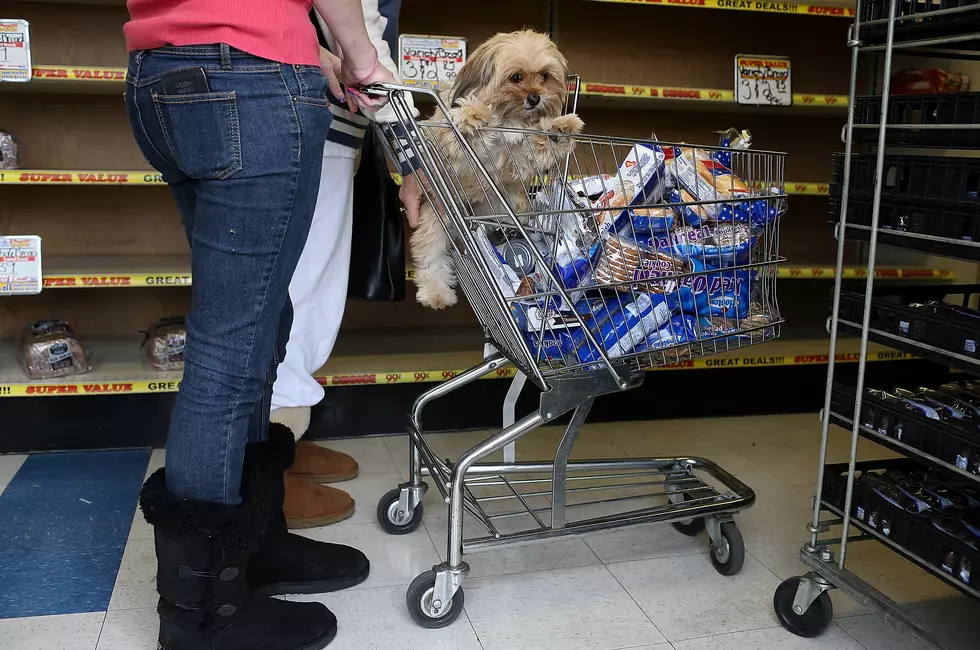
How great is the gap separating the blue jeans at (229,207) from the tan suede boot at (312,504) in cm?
72

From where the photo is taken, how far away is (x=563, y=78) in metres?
2.11

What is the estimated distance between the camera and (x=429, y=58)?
2.81m

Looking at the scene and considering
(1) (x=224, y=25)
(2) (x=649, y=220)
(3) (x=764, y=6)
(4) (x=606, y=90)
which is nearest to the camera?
(1) (x=224, y=25)

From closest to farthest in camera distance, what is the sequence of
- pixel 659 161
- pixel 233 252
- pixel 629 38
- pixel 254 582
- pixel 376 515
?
pixel 233 252, pixel 659 161, pixel 254 582, pixel 376 515, pixel 629 38

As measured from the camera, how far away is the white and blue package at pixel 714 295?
5.55 ft

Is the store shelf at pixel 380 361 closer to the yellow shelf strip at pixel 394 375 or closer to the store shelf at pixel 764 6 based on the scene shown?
the yellow shelf strip at pixel 394 375

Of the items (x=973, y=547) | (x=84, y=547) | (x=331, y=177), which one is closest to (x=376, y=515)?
(x=84, y=547)

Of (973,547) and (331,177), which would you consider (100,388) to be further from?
(973,547)

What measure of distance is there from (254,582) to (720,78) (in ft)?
9.03

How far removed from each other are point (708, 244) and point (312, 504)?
4.00 ft

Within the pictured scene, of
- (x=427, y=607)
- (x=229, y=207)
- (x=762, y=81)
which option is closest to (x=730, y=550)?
(x=427, y=607)

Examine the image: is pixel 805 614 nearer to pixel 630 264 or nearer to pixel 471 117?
pixel 630 264

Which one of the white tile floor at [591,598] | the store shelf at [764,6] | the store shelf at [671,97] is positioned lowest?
the white tile floor at [591,598]

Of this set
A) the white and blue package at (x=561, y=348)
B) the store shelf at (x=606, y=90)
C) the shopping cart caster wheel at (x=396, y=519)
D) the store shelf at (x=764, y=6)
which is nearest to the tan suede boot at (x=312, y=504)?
the shopping cart caster wheel at (x=396, y=519)
